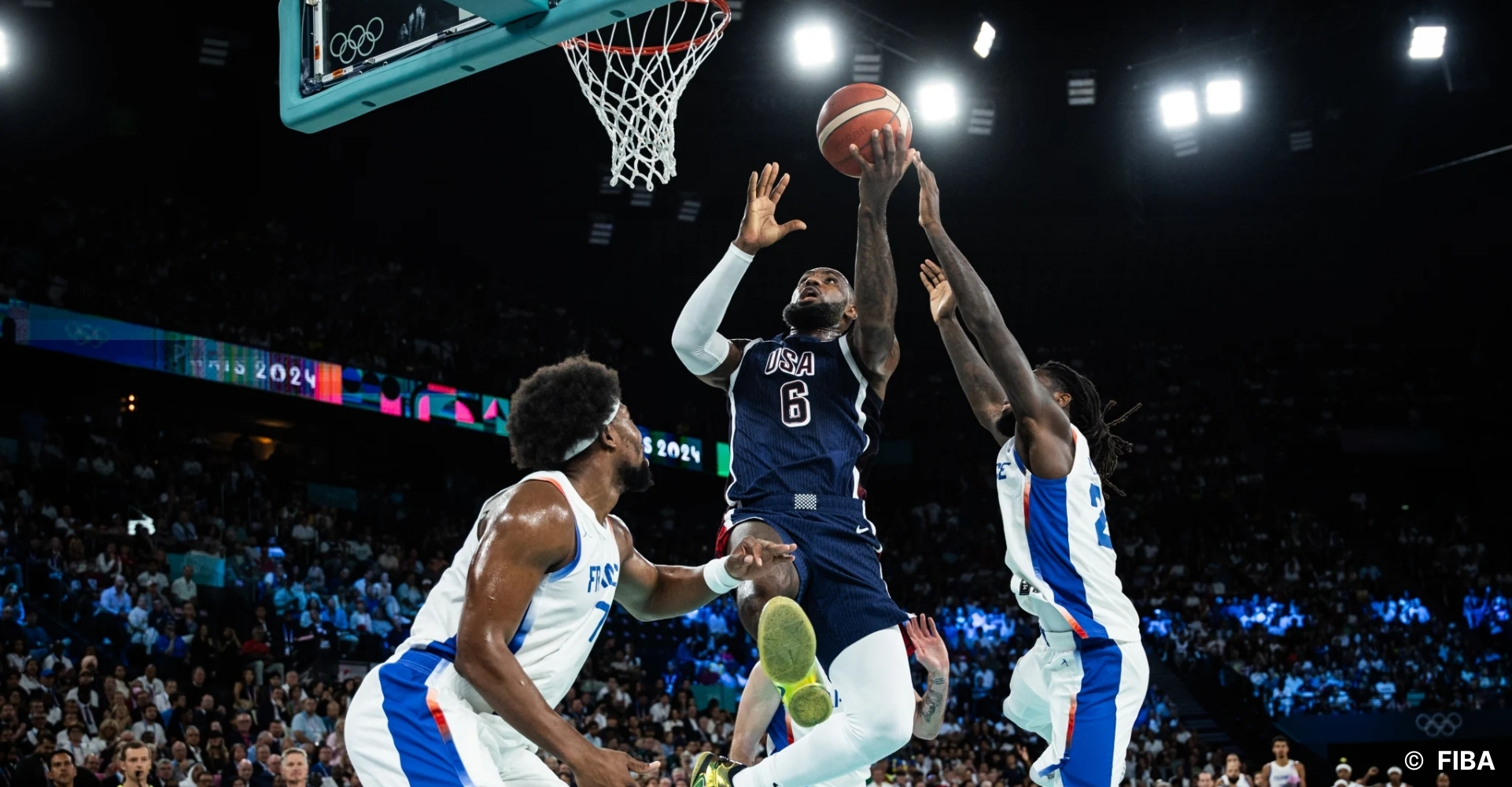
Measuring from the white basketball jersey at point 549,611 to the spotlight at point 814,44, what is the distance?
16133mm

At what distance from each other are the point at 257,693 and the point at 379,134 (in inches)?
584

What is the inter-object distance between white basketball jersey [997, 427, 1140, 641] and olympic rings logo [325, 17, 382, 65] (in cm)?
332

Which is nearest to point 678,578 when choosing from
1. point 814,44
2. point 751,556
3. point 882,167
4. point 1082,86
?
point 751,556

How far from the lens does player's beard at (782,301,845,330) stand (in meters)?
5.81

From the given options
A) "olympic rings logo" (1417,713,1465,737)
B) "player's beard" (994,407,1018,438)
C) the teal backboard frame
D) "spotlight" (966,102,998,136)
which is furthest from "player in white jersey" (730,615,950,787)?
"spotlight" (966,102,998,136)

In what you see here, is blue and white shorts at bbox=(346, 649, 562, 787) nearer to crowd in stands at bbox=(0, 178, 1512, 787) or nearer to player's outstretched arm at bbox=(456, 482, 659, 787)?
player's outstretched arm at bbox=(456, 482, 659, 787)

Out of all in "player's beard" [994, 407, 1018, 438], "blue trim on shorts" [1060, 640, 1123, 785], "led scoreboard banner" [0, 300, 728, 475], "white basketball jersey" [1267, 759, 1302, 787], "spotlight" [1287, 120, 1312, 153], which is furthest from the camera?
"spotlight" [1287, 120, 1312, 153]

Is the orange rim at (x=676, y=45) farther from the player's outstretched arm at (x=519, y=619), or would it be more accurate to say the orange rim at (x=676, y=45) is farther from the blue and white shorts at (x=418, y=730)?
the blue and white shorts at (x=418, y=730)

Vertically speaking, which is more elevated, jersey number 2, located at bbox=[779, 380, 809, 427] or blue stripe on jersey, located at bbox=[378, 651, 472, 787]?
jersey number 2, located at bbox=[779, 380, 809, 427]

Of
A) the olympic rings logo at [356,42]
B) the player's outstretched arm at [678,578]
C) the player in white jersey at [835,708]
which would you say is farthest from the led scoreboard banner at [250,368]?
the player's outstretched arm at [678,578]

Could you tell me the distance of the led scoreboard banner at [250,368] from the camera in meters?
19.5

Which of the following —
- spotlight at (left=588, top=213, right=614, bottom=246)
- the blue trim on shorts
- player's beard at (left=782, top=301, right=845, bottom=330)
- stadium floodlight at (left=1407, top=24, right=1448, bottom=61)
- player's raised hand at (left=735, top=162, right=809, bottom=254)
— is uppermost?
spotlight at (left=588, top=213, right=614, bottom=246)

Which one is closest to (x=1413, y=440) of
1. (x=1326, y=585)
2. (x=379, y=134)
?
(x=1326, y=585)

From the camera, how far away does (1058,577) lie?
5430mm
